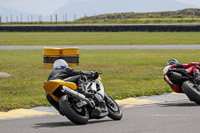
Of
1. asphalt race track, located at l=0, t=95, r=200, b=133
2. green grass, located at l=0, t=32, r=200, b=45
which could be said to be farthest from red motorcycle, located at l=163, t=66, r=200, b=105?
green grass, located at l=0, t=32, r=200, b=45

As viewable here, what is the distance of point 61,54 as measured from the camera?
22219 mm

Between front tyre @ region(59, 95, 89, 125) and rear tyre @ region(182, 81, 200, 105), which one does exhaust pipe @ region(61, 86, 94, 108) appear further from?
rear tyre @ region(182, 81, 200, 105)

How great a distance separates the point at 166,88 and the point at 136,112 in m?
4.36

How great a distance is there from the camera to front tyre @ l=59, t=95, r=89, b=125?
8867mm

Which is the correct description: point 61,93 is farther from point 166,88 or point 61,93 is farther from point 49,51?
point 49,51

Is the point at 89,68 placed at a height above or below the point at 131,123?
below

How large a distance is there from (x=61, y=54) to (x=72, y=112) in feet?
44.0

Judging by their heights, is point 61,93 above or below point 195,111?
above

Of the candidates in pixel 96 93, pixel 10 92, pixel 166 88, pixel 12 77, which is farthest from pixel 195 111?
pixel 12 77

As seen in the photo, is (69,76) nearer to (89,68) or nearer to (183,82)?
(183,82)

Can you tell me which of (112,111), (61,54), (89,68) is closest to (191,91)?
(112,111)

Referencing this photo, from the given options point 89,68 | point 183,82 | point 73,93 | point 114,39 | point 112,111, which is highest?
point 73,93

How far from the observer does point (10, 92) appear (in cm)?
1416

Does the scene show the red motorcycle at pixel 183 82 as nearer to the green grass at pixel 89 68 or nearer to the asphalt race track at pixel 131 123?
the asphalt race track at pixel 131 123
